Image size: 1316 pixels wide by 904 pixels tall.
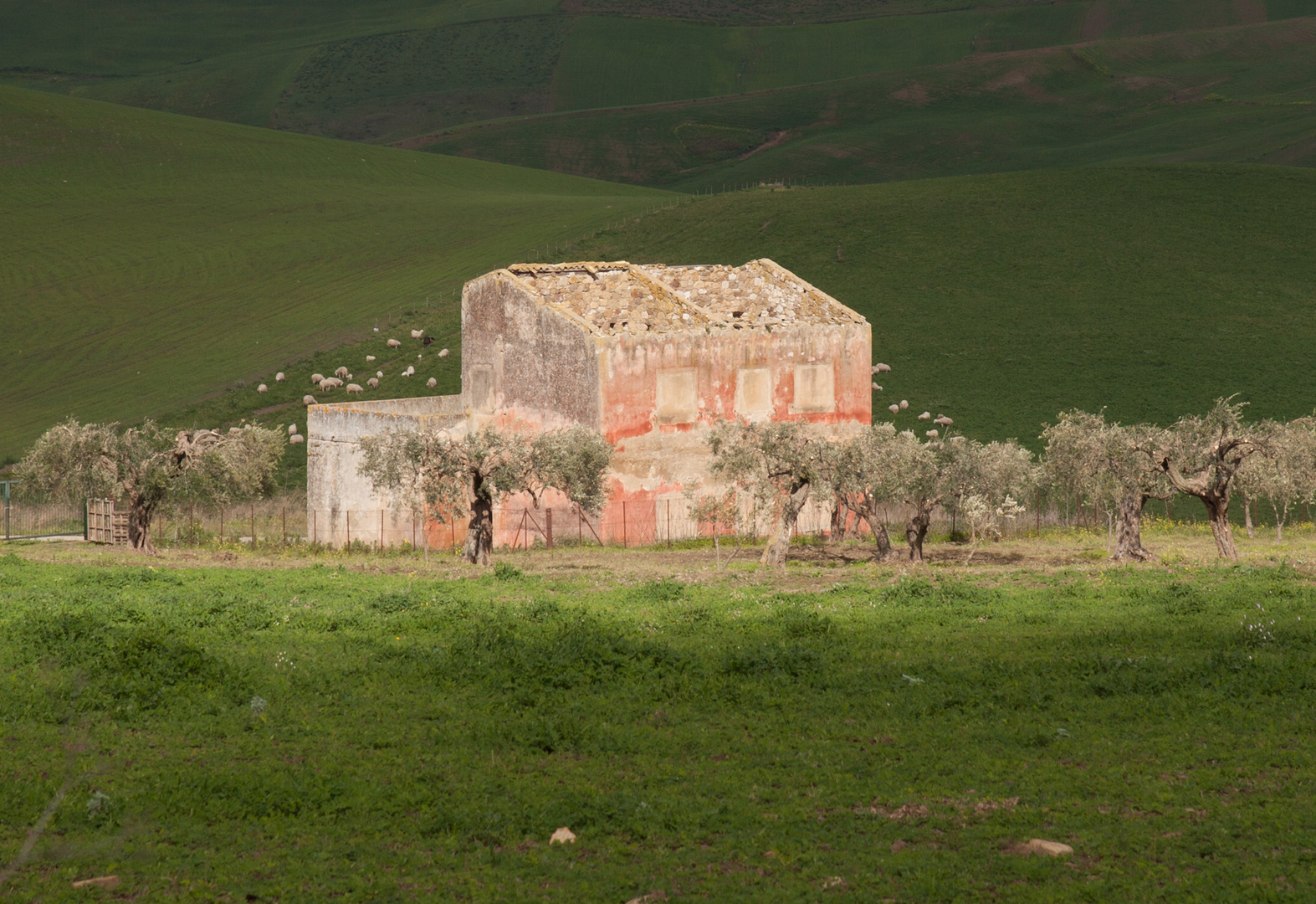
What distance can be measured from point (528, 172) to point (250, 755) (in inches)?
5269

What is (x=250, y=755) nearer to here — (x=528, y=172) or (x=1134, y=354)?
(x=1134, y=354)

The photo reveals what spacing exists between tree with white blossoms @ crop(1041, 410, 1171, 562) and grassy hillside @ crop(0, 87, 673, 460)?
48431 mm

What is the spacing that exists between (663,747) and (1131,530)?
20776 millimetres

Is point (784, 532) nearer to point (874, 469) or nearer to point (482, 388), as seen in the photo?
point (874, 469)

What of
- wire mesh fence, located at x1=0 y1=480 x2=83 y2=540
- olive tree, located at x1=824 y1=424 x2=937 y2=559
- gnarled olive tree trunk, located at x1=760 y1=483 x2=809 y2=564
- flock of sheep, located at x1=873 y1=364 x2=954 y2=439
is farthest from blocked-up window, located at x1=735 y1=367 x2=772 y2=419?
wire mesh fence, located at x1=0 y1=480 x2=83 y2=540

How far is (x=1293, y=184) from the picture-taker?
88.6m

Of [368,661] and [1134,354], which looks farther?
[1134,354]

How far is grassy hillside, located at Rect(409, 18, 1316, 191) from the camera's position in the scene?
15600cm

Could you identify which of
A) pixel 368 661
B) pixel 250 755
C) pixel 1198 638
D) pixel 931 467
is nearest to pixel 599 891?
pixel 250 755

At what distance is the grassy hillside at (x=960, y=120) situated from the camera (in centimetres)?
15600

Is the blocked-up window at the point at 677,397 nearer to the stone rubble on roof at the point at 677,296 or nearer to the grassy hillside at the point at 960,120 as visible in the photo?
the stone rubble on roof at the point at 677,296

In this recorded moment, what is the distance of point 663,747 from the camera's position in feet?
46.0

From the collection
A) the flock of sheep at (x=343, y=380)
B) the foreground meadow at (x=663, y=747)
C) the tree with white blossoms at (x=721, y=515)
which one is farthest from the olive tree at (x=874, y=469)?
the flock of sheep at (x=343, y=380)

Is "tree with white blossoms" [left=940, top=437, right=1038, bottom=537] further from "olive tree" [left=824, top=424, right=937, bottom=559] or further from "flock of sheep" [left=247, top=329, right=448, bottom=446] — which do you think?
"flock of sheep" [left=247, top=329, right=448, bottom=446]
